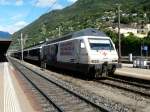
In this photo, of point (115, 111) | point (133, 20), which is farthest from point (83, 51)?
point (133, 20)

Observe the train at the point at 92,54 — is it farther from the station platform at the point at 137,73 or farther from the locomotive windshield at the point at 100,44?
the station platform at the point at 137,73

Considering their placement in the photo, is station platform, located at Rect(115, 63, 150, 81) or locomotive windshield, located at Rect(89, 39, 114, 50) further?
locomotive windshield, located at Rect(89, 39, 114, 50)

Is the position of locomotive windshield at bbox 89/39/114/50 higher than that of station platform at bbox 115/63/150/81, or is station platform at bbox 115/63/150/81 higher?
locomotive windshield at bbox 89/39/114/50

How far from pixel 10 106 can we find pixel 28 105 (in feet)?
2.26

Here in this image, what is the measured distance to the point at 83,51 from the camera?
25.3 meters

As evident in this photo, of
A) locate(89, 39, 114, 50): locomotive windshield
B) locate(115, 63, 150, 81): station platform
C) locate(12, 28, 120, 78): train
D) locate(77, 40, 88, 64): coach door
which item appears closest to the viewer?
locate(115, 63, 150, 81): station platform

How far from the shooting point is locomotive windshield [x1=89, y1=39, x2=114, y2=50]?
25141 mm

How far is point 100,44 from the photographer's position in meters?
25.5

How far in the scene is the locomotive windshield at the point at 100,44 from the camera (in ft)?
82.5

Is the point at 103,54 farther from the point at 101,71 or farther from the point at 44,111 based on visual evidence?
the point at 44,111

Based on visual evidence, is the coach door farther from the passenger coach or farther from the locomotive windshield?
the locomotive windshield

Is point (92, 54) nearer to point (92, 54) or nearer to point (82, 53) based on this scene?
point (92, 54)

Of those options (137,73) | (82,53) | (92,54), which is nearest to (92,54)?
(92,54)

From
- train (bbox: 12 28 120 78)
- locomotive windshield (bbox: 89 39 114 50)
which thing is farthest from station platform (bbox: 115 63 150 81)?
locomotive windshield (bbox: 89 39 114 50)
